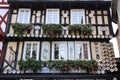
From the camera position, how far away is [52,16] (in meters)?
16.0

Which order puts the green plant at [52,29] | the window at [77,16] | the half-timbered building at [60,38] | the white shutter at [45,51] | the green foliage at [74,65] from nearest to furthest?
1. the green foliage at [74,65]
2. the half-timbered building at [60,38]
3. the white shutter at [45,51]
4. the green plant at [52,29]
5. the window at [77,16]

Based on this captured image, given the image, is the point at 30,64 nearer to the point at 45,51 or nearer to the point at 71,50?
the point at 45,51

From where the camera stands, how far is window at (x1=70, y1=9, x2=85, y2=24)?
51.5 ft

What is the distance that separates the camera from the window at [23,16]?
51.7 ft

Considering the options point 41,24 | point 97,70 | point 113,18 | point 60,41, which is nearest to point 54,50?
point 60,41

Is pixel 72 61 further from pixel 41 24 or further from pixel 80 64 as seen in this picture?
pixel 41 24

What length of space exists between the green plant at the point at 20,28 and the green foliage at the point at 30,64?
6.16 feet

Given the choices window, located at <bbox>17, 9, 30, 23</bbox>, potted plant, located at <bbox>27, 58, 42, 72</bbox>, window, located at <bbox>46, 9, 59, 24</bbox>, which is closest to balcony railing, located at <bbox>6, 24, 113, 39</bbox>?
window, located at <bbox>46, 9, 59, 24</bbox>

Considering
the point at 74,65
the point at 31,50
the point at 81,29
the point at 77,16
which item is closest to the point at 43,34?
the point at 31,50

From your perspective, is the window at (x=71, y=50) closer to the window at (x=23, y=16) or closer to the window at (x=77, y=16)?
the window at (x=77, y=16)

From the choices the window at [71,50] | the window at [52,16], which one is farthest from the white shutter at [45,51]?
the window at [52,16]

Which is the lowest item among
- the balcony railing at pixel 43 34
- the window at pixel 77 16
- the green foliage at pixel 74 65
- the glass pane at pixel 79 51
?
the green foliage at pixel 74 65

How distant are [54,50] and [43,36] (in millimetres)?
1087

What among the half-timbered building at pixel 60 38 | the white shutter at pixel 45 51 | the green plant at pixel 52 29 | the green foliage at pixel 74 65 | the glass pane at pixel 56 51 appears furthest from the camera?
the green plant at pixel 52 29
